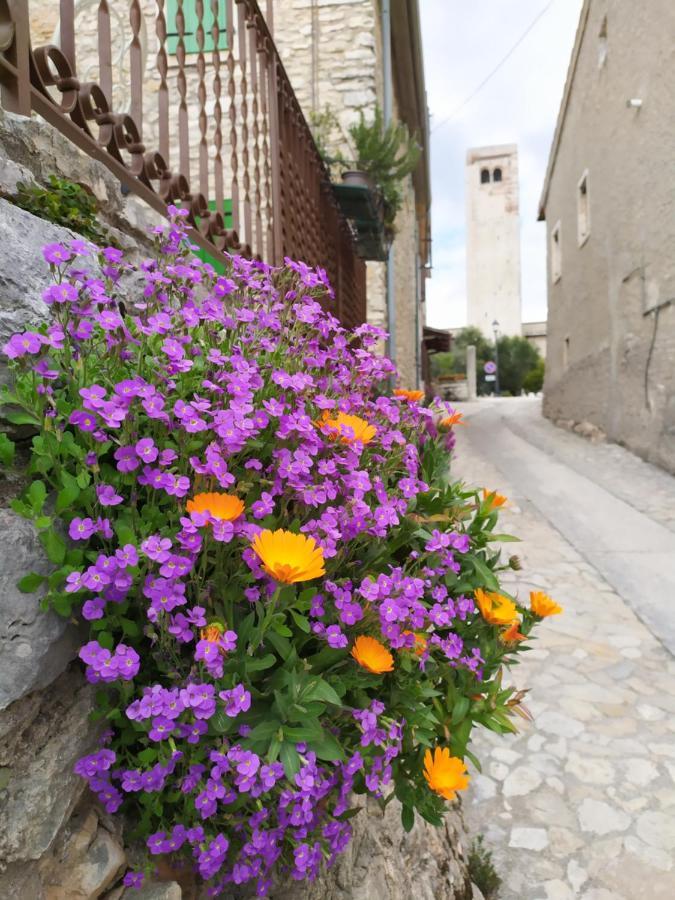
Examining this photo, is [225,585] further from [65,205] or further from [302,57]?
[302,57]

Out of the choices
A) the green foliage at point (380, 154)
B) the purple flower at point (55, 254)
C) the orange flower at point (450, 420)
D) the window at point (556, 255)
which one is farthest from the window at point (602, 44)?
the purple flower at point (55, 254)

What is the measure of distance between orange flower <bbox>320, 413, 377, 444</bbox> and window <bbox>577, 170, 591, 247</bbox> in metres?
11.1

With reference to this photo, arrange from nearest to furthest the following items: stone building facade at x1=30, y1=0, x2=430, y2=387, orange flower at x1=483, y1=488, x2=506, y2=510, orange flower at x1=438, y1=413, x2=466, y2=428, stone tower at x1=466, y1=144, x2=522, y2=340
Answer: orange flower at x1=483, y1=488, x2=506, y2=510, orange flower at x1=438, y1=413, x2=466, y2=428, stone building facade at x1=30, y1=0, x2=430, y2=387, stone tower at x1=466, y1=144, x2=522, y2=340

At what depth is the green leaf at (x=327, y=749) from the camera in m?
0.92

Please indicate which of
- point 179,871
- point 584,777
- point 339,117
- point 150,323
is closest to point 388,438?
point 150,323

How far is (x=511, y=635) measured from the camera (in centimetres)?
140

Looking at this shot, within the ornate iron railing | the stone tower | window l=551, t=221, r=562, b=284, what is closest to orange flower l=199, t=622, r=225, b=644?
the ornate iron railing

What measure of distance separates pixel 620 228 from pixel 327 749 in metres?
9.82

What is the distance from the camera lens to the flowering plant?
90 centimetres

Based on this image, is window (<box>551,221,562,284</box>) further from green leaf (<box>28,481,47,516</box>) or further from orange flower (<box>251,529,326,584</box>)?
green leaf (<box>28,481,47,516</box>)

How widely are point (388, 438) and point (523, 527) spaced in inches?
196

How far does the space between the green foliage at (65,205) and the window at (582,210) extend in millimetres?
10910

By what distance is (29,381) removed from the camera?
3.07 ft

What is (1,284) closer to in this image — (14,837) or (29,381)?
(29,381)
